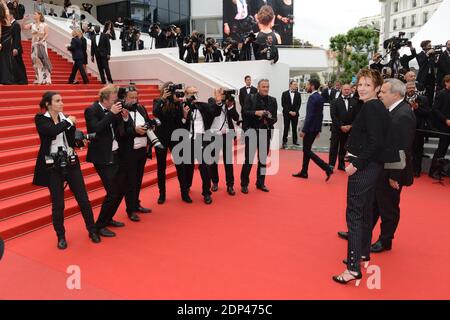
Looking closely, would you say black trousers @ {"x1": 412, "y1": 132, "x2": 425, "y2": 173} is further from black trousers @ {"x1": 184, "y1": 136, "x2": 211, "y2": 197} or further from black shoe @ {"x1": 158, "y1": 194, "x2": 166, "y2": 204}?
black shoe @ {"x1": 158, "y1": 194, "x2": 166, "y2": 204}

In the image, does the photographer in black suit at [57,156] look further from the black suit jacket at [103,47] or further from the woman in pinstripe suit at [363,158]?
the black suit jacket at [103,47]

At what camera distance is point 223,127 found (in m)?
6.00

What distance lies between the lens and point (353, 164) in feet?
10.8

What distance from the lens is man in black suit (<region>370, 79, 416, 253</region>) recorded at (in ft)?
11.8

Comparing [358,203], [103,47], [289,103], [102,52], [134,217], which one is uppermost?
[103,47]

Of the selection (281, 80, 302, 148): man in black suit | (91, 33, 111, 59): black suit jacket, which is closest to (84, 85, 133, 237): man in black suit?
(281, 80, 302, 148): man in black suit

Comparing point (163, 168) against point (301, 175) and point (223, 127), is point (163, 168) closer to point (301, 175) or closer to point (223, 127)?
point (223, 127)

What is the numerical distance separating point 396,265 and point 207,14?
99.6 feet

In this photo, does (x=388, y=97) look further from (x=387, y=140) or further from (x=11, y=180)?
(x=11, y=180)

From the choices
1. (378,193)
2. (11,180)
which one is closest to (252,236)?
(378,193)

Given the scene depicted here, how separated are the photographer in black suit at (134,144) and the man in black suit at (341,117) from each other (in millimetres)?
4372

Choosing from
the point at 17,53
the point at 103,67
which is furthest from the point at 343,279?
the point at 103,67

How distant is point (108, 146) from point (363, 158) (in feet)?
9.13

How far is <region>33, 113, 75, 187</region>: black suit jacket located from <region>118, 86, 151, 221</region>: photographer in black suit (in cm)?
70
